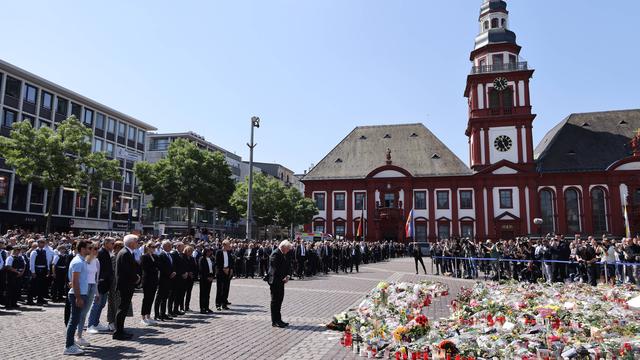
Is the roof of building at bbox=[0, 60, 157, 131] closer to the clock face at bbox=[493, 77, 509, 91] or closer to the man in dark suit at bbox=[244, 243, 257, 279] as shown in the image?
the man in dark suit at bbox=[244, 243, 257, 279]

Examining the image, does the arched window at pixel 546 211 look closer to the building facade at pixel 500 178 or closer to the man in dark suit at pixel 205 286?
the building facade at pixel 500 178

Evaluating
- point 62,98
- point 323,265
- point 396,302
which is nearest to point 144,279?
point 396,302

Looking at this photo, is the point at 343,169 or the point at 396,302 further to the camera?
the point at 343,169

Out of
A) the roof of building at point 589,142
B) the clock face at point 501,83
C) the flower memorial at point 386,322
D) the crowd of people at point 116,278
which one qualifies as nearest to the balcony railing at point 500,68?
the clock face at point 501,83

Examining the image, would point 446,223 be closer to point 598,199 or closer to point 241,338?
point 598,199

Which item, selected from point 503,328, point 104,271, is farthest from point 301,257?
point 503,328

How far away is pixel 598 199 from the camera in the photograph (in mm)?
53781

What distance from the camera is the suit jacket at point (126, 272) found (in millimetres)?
9680

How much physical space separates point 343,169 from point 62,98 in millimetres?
36316

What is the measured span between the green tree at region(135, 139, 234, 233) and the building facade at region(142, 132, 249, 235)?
19240mm

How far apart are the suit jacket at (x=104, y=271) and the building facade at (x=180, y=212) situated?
182 feet

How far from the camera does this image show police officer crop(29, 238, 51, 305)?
47.1 ft

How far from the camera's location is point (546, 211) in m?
55.0

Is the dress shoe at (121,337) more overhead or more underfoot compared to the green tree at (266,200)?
more underfoot
